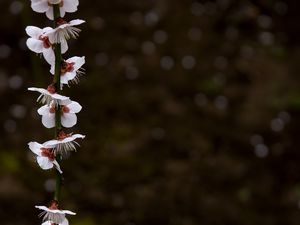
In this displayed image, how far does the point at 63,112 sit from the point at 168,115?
12.5ft

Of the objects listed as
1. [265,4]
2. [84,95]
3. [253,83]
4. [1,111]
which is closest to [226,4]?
[265,4]

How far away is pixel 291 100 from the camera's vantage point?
5.32 metres

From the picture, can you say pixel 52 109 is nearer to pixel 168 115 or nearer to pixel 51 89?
pixel 51 89

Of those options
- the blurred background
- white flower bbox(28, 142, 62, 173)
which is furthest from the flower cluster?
the blurred background

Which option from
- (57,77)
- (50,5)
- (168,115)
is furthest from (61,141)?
(168,115)

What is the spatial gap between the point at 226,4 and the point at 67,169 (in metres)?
2.87

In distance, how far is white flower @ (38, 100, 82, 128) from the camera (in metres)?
1.35

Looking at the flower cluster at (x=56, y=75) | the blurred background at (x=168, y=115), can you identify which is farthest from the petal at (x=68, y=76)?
the blurred background at (x=168, y=115)

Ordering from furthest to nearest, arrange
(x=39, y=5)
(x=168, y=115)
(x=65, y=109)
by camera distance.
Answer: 1. (x=168, y=115)
2. (x=65, y=109)
3. (x=39, y=5)

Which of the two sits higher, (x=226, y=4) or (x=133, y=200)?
(x=226, y=4)

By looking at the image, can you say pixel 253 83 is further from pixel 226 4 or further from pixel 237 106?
pixel 226 4

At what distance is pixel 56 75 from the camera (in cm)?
131

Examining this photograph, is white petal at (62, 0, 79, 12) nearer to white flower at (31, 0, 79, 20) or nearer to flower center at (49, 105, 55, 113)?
white flower at (31, 0, 79, 20)

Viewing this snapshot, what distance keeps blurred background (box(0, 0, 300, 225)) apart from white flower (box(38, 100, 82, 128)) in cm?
282
